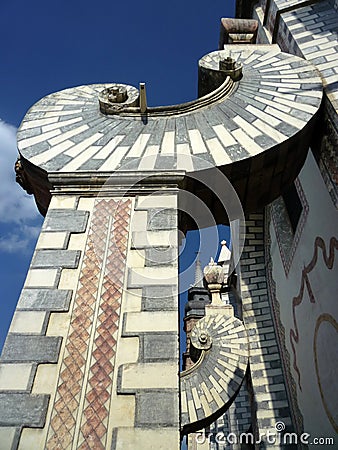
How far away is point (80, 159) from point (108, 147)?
27cm

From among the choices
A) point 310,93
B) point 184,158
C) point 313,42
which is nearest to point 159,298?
point 184,158

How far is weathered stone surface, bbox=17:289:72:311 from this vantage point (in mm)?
2357

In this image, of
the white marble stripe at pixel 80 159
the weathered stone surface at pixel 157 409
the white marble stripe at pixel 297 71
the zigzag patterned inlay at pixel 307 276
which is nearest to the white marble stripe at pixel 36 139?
the white marble stripe at pixel 80 159

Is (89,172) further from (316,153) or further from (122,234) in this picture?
(316,153)

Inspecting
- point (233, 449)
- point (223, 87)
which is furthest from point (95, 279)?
point (233, 449)

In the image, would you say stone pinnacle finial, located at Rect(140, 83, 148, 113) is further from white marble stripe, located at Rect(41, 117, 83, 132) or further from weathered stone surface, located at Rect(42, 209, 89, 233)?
weathered stone surface, located at Rect(42, 209, 89, 233)

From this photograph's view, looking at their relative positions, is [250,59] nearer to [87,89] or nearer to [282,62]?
[282,62]

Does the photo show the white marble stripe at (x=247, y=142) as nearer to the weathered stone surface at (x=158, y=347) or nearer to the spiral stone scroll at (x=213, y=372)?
the weathered stone surface at (x=158, y=347)

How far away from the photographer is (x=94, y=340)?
7.32 feet

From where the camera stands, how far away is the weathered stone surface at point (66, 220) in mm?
2812

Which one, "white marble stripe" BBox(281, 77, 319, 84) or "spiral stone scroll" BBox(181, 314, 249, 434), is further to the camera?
"spiral stone scroll" BBox(181, 314, 249, 434)

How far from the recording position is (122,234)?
278cm

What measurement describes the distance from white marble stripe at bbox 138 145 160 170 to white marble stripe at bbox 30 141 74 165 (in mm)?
687

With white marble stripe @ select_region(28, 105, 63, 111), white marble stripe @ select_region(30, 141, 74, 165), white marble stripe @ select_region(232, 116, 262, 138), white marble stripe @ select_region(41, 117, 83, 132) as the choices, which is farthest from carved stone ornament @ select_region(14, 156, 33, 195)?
white marble stripe @ select_region(232, 116, 262, 138)
